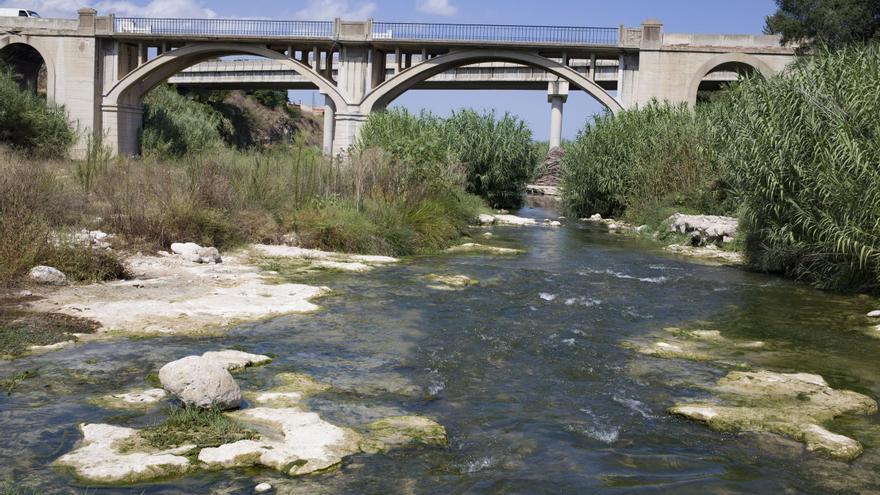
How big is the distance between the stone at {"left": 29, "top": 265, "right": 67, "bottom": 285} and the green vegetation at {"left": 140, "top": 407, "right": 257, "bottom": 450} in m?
5.06

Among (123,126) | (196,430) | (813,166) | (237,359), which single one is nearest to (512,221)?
(813,166)

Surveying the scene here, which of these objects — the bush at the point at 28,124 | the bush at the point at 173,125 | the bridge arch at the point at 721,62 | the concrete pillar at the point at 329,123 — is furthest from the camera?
the bush at the point at 173,125

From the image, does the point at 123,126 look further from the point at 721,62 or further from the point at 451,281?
the point at 451,281

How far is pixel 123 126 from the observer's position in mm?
40469

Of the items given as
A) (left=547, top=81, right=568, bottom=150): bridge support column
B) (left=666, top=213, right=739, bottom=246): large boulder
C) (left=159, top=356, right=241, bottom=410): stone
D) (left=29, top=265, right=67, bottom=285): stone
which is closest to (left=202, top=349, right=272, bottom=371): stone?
(left=159, top=356, right=241, bottom=410): stone

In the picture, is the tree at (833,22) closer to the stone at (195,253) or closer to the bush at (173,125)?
the stone at (195,253)

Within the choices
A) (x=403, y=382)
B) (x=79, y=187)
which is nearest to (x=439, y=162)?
(x=79, y=187)

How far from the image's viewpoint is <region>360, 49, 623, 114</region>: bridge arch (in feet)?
120

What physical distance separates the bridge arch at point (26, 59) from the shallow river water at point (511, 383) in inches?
1273

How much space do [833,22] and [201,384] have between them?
85.2ft

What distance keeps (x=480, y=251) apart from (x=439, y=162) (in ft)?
15.2

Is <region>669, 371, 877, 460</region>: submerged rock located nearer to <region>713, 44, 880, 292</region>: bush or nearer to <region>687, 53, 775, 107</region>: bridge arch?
<region>713, 44, 880, 292</region>: bush

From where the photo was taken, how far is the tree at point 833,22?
26.0 meters

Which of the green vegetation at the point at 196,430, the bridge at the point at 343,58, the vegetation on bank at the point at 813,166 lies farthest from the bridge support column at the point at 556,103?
the green vegetation at the point at 196,430
